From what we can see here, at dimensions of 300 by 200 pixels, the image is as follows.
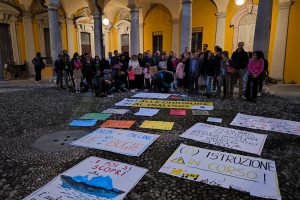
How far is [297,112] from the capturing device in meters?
6.62

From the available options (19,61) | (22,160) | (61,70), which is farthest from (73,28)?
(22,160)

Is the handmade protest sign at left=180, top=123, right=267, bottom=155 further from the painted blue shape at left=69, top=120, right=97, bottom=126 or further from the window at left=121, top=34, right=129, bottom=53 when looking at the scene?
the window at left=121, top=34, right=129, bottom=53

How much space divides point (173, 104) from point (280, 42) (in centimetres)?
892

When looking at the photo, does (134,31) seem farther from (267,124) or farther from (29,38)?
(267,124)

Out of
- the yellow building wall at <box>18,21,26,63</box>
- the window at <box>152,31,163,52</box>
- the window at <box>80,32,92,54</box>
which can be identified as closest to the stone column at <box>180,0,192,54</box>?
the window at <box>152,31,163,52</box>

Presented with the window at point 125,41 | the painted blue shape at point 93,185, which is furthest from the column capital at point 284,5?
the painted blue shape at point 93,185

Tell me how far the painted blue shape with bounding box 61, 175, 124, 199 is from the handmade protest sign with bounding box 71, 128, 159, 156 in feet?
2.85

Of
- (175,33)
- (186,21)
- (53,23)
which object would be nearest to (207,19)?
(175,33)

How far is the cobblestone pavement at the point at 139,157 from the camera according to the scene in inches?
109

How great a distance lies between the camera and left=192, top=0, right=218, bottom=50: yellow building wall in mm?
16078

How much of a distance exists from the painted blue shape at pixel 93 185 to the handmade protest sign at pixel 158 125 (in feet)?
7.43

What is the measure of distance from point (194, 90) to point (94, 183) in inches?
284

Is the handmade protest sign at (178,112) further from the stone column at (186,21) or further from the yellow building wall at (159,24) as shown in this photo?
the yellow building wall at (159,24)

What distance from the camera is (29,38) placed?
16.9 metres
